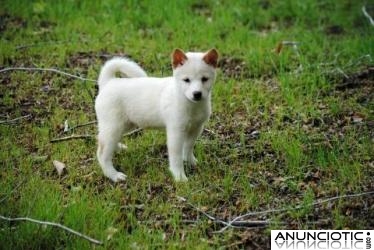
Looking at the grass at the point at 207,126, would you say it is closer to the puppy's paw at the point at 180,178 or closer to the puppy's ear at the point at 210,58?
the puppy's paw at the point at 180,178

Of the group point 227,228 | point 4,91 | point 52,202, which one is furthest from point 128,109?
point 4,91

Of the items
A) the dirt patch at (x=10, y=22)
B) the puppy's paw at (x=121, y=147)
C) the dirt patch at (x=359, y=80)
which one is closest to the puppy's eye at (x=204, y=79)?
the puppy's paw at (x=121, y=147)

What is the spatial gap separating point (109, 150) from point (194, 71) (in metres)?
1.09

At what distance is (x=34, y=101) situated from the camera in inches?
279

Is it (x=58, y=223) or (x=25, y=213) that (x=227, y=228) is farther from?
(x=25, y=213)

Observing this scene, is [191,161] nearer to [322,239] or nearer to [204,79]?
[204,79]

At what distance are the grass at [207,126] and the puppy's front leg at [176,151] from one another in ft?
0.42

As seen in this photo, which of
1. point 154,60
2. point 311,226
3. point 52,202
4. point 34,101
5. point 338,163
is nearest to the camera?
point 311,226

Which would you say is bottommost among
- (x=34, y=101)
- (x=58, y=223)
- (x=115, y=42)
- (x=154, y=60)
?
(x=58, y=223)

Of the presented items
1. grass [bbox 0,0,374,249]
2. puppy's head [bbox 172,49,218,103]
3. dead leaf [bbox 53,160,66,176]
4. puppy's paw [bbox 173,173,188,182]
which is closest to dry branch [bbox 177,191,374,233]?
grass [bbox 0,0,374,249]

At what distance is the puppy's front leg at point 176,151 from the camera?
5.18m

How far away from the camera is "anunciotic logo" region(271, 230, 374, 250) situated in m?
4.07

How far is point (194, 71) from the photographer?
16.3 ft

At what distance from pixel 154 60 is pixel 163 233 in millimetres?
4136
